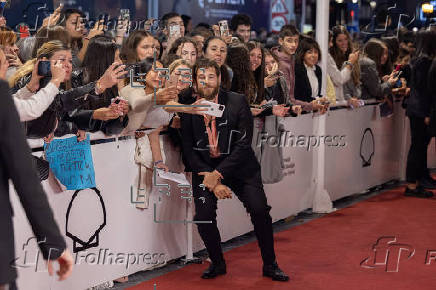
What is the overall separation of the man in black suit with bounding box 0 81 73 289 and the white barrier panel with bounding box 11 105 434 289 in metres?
2.00

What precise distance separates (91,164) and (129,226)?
0.67m

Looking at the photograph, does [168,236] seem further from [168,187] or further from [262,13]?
[262,13]

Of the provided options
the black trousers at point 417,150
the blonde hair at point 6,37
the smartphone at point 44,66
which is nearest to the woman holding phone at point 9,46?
the blonde hair at point 6,37

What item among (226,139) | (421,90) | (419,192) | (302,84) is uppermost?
(302,84)

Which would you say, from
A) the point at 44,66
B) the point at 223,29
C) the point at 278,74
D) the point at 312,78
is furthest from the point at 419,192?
the point at 44,66

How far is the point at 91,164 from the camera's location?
4.76 m

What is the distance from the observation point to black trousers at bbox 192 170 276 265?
211 inches

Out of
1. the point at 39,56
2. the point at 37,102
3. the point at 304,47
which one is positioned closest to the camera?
the point at 37,102

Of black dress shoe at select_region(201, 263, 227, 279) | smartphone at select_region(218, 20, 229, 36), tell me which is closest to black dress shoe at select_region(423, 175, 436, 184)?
smartphone at select_region(218, 20, 229, 36)

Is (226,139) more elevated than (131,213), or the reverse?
(226,139)

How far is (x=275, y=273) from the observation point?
5371mm

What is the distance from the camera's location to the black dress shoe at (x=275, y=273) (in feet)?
17.6

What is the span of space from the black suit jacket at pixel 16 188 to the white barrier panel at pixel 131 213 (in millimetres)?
2007

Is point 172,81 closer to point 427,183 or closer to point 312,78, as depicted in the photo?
point 312,78
